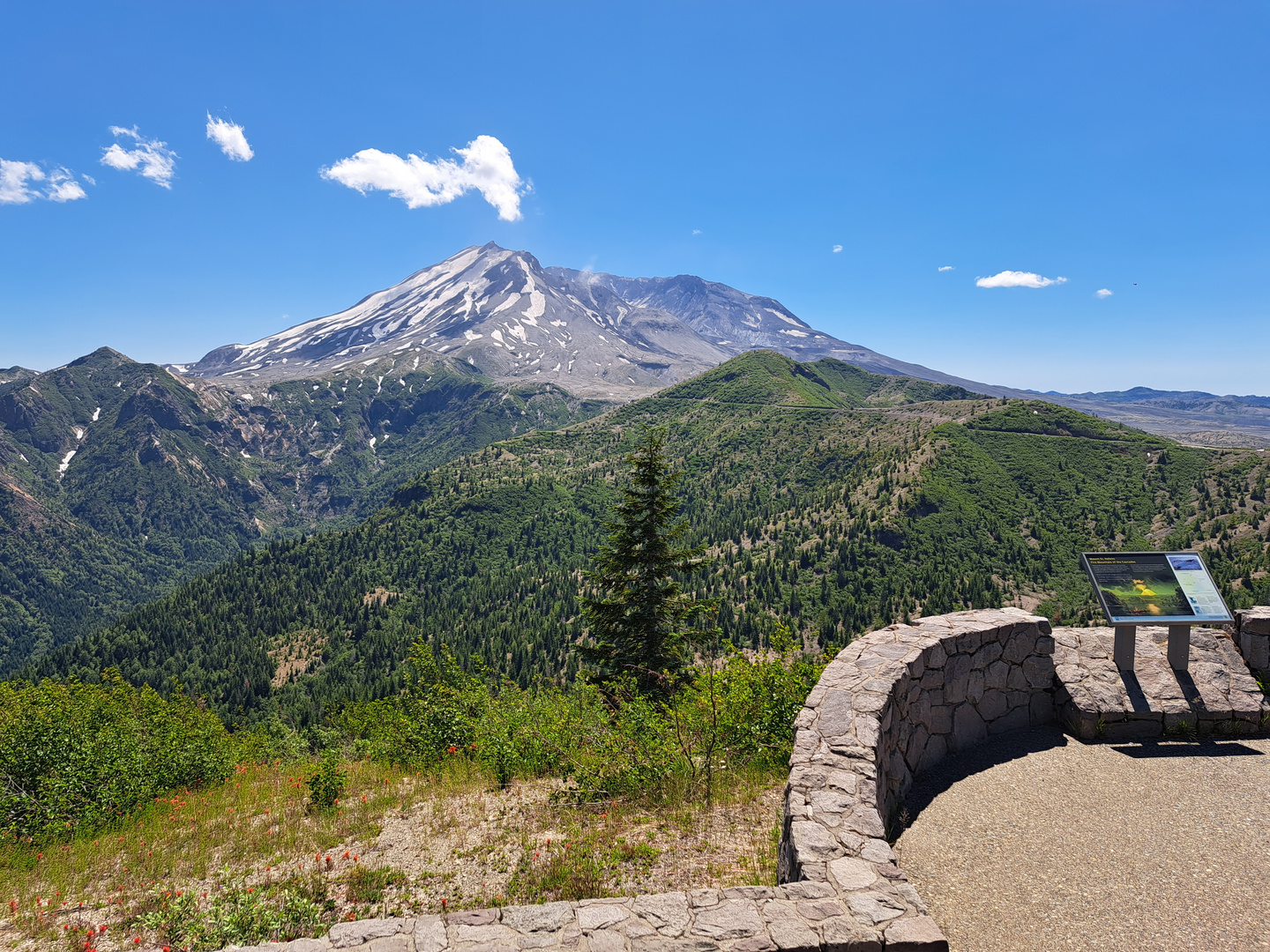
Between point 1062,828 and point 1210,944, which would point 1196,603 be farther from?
point 1210,944

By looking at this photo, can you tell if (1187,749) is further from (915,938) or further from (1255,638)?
(915,938)

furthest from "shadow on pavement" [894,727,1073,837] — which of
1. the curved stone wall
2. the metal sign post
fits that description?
the metal sign post

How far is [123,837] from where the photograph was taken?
996 centimetres

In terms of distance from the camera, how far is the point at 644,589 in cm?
2116

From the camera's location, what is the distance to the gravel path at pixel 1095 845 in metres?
5.79

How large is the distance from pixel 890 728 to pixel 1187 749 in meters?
5.32

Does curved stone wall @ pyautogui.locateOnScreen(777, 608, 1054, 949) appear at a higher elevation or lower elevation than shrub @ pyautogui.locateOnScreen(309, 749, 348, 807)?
higher

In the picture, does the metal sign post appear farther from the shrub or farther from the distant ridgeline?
the distant ridgeline

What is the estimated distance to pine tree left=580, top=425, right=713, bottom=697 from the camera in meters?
20.8

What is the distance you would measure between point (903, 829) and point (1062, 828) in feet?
6.56

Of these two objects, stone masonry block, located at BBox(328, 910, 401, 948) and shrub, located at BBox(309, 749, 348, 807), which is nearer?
stone masonry block, located at BBox(328, 910, 401, 948)

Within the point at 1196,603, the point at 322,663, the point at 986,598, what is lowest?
the point at 322,663

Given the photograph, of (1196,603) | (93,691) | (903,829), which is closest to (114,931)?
(903,829)

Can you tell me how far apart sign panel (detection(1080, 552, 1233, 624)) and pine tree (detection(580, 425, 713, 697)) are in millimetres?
12653
